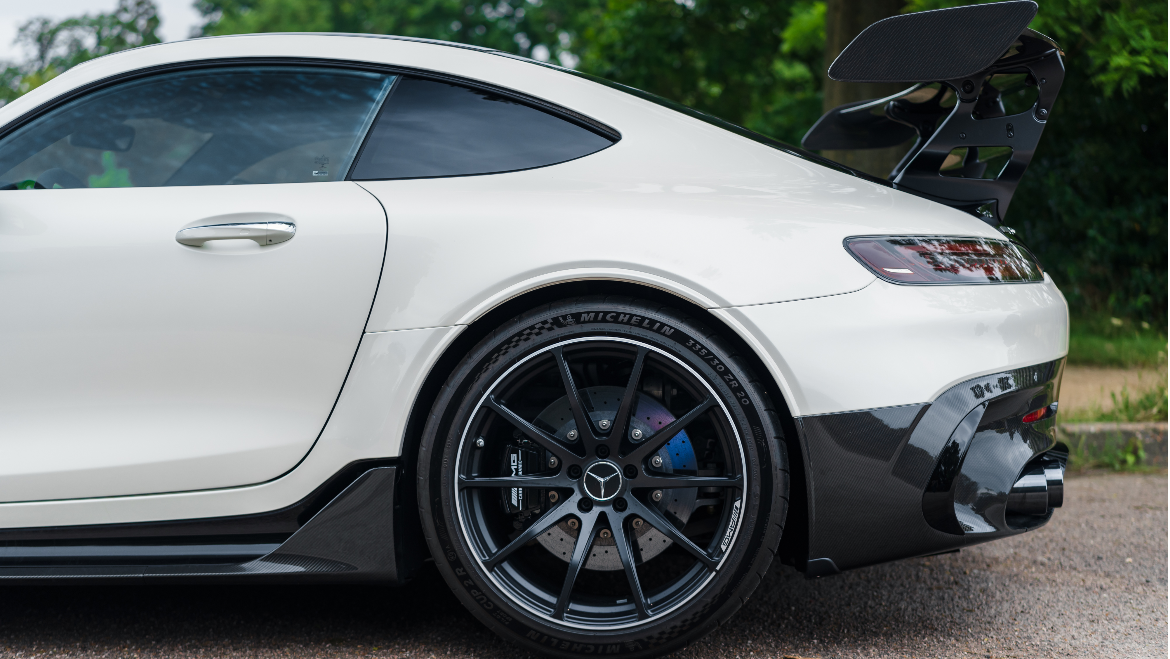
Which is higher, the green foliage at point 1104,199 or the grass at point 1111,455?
the green foliage at point 1104,199

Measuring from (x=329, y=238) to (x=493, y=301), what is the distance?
0.43 metres

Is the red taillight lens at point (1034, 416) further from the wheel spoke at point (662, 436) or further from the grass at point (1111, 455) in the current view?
the grass at point (1111, 455)

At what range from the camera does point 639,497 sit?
2.03 metres

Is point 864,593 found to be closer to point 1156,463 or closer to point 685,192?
point 685,192

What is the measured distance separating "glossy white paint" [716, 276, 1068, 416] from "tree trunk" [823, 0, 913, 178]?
412 cm

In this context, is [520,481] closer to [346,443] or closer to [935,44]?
[346,443]

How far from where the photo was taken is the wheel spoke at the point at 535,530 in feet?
6.59

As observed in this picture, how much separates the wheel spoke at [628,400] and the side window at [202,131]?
93cm

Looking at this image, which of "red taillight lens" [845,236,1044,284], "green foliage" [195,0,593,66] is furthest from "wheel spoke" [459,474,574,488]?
"green foliage" [195,0,593,66]

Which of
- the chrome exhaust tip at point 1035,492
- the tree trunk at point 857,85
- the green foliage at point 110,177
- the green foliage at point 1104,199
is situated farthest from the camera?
the green foliage at point 1104,199

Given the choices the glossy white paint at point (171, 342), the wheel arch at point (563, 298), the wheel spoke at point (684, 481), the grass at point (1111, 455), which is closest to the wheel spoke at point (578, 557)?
the wheel spoke at point (684, 481)

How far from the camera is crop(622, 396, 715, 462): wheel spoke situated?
1.98m

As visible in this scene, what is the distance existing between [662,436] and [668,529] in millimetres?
221

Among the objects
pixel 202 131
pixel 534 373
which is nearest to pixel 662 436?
pixel 534 373
